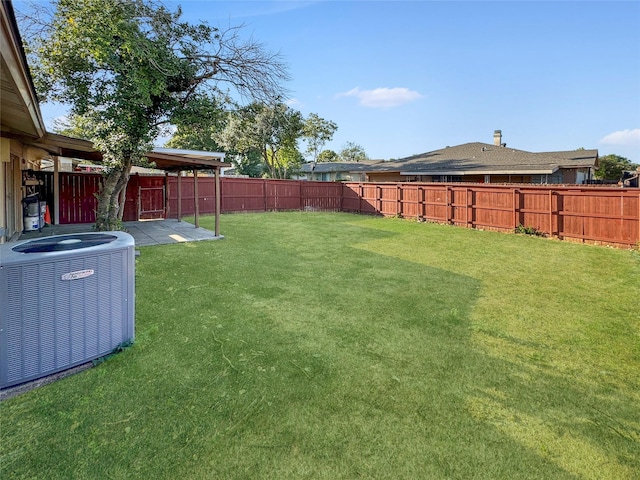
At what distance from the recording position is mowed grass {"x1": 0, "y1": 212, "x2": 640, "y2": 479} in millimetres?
1964

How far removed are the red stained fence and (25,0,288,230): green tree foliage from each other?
5538mm

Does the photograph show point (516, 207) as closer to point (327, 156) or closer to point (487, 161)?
point (487, 161)

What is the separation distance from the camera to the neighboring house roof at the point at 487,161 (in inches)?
646

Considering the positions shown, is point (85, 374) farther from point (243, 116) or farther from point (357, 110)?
point (357, 110)

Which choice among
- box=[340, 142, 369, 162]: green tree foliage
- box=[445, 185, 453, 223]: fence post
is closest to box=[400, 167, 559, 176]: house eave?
box=[445, 185, 453, 223]: fence post

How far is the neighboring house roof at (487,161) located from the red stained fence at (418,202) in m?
4.71

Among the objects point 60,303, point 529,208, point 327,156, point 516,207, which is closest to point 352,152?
point 327,156

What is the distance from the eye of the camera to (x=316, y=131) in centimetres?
3023

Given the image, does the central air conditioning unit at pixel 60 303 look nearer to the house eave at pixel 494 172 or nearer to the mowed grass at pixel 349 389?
the mowed grass at pixel 349 389

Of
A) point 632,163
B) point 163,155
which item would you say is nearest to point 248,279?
point 163,155

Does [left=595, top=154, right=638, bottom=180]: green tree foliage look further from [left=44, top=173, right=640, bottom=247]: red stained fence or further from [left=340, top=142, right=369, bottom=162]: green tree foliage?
[left=340, top=142, right=369, bottom=162]: green tree foliage

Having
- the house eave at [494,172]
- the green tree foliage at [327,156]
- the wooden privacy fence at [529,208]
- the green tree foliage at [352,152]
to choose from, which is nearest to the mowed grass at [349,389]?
the wooden privacy fence at [529,208]

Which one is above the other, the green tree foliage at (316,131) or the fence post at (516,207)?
the green tree foliage at (316,131)

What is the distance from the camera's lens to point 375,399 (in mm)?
2561
